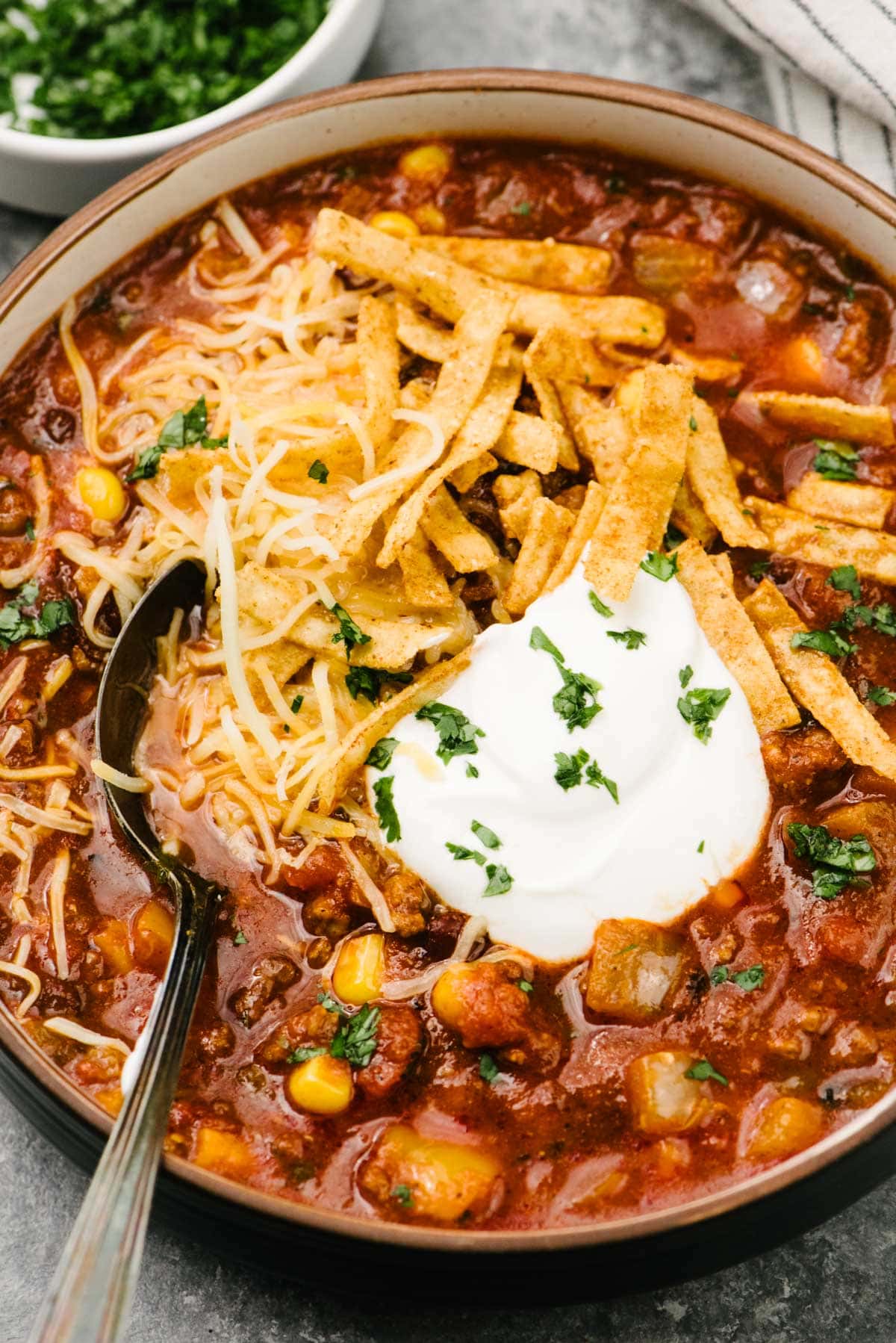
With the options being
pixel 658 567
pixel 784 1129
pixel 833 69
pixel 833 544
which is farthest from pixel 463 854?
pixel 833 69

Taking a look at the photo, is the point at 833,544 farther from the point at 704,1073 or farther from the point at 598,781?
the point at 704,1073

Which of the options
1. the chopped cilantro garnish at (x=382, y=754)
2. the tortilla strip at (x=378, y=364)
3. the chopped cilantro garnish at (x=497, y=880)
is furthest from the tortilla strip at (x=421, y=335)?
the chopped cilantro garnish at (x=497, y=880)

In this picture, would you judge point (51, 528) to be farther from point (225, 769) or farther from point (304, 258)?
point (304, 258)

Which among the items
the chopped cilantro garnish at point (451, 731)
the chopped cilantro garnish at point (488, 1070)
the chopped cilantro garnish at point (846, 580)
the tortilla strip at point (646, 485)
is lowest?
the chopped cilantro garnish at point (488, 1070)

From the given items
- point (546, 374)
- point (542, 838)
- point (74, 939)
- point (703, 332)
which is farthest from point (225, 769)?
point (703, 332)

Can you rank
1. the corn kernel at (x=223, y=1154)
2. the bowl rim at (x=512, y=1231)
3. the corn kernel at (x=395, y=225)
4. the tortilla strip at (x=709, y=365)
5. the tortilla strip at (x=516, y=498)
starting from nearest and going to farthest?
the bowl rim at (x=512, y=1231), the corn kernel at (x=223, y=1154), the tortilla strip at (x=516, y=498), the tortilla strip at (x=709, y=365), the corn kernel at (x=395, y=225)

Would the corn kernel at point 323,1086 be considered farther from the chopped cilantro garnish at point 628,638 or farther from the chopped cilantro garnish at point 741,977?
the chopped cilantro garnish at point 628,638

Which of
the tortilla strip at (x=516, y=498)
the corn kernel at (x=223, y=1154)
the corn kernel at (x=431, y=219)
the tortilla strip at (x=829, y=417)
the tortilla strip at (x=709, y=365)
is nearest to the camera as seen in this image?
the corn kernel at (x=223, y=1154)
